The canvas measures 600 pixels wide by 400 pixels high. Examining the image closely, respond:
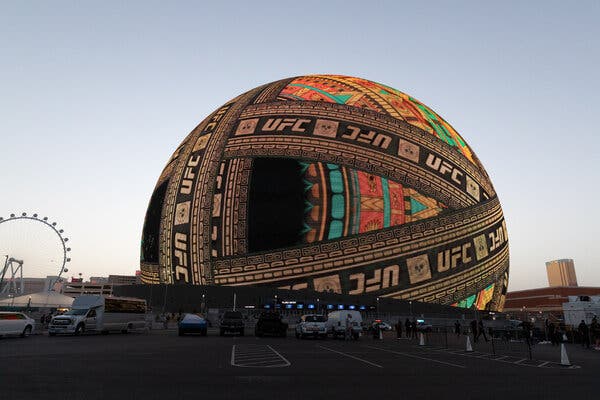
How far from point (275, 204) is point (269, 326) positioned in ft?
42.0

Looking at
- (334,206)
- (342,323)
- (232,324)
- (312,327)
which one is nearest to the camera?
(312,327)

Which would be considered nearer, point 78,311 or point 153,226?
point 78,311

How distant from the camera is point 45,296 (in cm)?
6094

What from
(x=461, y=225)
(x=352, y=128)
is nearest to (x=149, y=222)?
(x=352, y=128)

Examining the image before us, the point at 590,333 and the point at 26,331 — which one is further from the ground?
the point at 590,333

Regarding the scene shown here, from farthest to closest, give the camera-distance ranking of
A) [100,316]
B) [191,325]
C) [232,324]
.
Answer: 1. [100,316]
2. [232,324]
3. [191,325]

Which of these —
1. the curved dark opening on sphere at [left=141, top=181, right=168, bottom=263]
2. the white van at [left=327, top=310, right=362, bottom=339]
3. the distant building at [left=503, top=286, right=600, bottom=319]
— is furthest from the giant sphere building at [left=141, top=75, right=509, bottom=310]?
the distant building at [left=503, top=286, right=600, bottom=319]

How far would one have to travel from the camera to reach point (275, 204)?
132 ft

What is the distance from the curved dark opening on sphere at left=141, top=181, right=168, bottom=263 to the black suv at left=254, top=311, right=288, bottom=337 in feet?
65.1

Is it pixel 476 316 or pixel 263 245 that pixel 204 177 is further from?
pixel 476 316

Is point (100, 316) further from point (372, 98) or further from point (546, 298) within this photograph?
point (546, 298)

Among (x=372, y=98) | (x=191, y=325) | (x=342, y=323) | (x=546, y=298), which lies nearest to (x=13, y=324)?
(x=191, y=325)

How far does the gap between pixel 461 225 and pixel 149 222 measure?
29715 millimetres

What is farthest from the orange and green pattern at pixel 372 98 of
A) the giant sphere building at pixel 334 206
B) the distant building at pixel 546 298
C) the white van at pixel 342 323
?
the distant building at pixel 546 298
